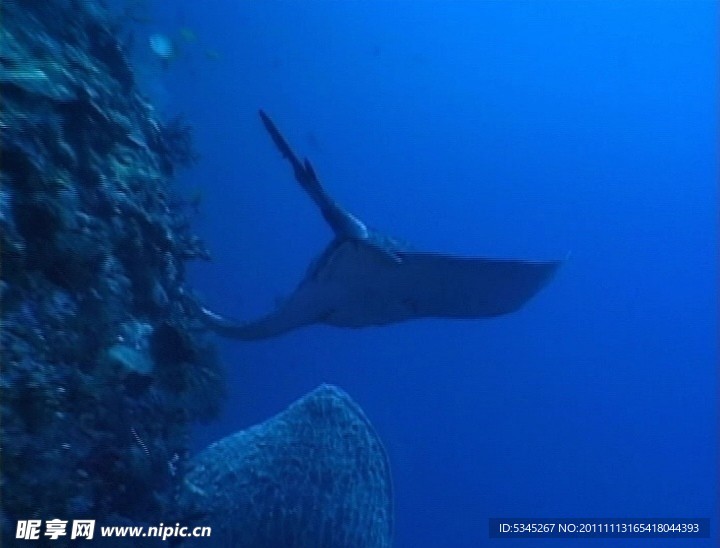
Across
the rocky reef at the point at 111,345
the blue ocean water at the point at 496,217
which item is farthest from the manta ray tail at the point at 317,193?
the blue ocean water at the point at 496,217

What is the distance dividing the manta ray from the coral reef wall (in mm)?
822

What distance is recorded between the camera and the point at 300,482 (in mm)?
4648

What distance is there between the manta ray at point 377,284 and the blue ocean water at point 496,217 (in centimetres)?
1946

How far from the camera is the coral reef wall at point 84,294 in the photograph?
8.82ft

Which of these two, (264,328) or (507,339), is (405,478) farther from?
(264,328)

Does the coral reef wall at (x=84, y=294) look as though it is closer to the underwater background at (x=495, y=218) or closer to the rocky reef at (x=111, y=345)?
Answer: the rocky reef at (x=111, y=345)

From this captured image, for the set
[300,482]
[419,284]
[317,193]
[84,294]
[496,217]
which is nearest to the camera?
[84,294]

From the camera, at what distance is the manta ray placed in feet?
12.4

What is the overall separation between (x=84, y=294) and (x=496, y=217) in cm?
4007

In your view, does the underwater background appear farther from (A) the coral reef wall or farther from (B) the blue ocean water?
(A) the coral reef wall

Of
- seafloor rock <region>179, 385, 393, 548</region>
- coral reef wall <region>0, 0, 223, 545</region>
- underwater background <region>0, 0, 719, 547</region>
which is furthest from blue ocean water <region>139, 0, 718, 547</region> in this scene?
coral reef wall <region>0, 0, 223, 545</region>

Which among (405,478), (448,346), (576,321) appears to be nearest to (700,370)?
(576,321)

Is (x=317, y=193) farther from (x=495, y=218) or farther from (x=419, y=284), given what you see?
(x=495, y=218)

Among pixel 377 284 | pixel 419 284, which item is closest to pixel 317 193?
pixel 377 284
